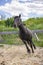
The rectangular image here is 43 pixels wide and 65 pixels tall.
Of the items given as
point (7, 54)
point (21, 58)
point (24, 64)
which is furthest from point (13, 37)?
point (24, 64)

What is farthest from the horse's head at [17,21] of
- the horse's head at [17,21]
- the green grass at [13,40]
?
the green grass at [13,40]

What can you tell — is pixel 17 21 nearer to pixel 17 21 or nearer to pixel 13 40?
pixel 17 21

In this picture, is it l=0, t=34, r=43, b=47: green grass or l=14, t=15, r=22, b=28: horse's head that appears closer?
l=14, t=15, r=22, b=28: horse's head

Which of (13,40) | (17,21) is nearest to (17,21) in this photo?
(17,21)

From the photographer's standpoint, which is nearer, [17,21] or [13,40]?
[17,21]

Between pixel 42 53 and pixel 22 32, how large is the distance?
1.35 m

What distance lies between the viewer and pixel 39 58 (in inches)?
389

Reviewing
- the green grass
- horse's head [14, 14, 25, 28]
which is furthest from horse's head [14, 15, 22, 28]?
the green grass

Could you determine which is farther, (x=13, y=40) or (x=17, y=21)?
(x=13, y=40)

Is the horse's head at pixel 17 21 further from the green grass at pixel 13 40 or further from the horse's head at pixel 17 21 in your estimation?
the green grass at pixel 13 40

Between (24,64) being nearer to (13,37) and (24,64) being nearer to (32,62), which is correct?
(32,62)

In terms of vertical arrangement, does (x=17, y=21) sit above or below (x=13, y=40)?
above

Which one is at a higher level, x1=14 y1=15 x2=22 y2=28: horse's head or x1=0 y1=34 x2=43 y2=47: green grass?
x1=14 y1=15 x2=22 y2=28: horse's head

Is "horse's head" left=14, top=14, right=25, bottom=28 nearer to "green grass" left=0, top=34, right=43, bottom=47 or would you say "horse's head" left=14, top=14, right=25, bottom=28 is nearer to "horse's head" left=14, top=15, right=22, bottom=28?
"horse's head" left=14, top=15, right=22, bottom=28
